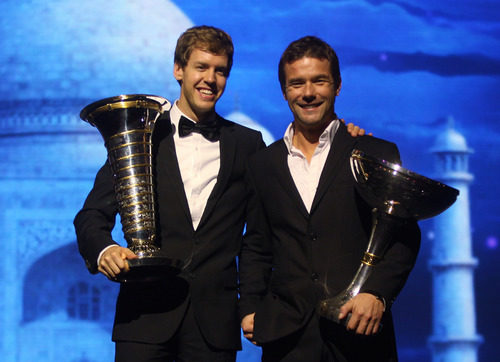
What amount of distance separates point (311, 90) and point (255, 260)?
2.35 feet

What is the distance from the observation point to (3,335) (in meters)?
6.99

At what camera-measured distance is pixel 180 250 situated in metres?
2.57

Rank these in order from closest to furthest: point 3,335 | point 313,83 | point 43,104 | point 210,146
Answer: point 313,83 < point 210,146 < point 3,335 < point 43,104

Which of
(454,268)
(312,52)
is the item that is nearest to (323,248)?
(312,52)

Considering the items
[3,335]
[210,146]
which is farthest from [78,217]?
[3,335]

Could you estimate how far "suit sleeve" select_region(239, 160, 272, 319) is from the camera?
259 cm

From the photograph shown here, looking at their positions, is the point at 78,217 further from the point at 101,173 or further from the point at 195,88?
the point at 195,88

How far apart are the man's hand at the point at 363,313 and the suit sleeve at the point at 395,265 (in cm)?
4

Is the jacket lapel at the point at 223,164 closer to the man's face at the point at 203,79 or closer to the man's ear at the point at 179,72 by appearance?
the man's face at the point at 203,79

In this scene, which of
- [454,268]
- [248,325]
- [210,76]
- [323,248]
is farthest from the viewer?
A: [454,268]

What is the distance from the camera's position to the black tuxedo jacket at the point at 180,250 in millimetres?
2512

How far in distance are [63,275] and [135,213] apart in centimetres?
689

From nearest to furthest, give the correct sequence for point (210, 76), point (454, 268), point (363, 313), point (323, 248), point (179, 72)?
point (363, 313), point (323, 248), point (210, 76), point (179, 72), point (454, 268)

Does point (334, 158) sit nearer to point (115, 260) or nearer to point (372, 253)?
point (372, 253)
